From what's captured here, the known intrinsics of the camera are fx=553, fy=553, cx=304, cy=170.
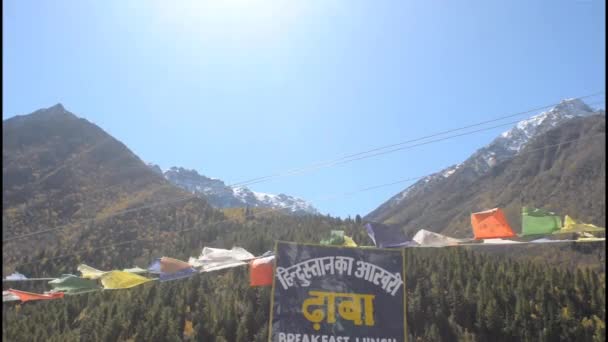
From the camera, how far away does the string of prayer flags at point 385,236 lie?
51.7 ft

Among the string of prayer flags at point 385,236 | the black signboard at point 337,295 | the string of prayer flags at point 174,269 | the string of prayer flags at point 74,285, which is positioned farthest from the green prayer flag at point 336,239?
the string of prayer flags at point 74,285

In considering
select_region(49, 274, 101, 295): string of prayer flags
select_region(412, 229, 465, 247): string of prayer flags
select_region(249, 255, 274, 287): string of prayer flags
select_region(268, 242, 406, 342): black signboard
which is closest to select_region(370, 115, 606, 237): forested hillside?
select_region(412, 229, 465, 247): string of prayer flags

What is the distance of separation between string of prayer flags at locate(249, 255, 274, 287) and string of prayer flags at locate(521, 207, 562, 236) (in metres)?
7.31

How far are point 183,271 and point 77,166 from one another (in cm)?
9154

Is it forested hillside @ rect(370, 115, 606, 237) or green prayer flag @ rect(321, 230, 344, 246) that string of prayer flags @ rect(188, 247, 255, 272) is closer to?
green prayer flag @ rect(321, 230, 344, 246)

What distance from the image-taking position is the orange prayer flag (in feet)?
53.7

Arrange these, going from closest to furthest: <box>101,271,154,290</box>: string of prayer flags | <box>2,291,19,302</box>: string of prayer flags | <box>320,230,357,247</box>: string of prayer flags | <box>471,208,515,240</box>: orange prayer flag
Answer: <box>471,208,515,240</box>: orange prayer flag
<box>101,271,154,290</box>: string of prayer flags
<box>2,291,19,302</box>: string of prayer flags
<box>320,230,357,247</box>: string of prayer flags

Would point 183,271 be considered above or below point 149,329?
above

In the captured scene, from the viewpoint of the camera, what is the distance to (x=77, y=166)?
10081cm

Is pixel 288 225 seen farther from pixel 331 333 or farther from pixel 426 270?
pixel 331 333

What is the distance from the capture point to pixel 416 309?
23.9 m

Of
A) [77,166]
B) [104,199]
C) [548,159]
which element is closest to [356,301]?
[104,199]

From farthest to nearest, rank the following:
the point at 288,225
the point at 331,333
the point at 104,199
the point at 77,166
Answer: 1. the point at 77,166
2. the point at 104,199
3. the point at 288,225
4. the point at 331,333

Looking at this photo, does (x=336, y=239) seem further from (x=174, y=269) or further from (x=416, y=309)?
(x=416, y=309)
